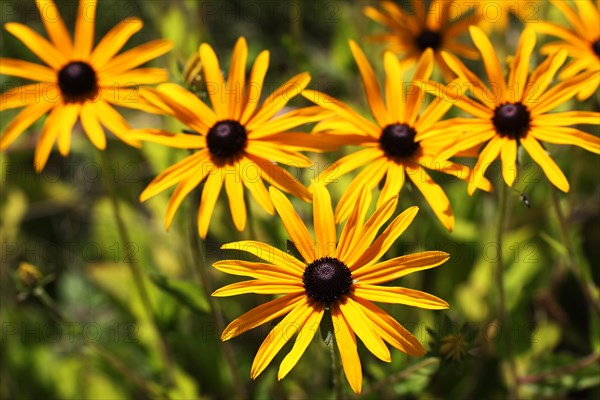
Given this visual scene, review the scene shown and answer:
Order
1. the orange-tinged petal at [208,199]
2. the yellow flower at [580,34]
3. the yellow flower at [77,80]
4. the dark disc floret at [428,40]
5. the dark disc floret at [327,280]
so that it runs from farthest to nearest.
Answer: the dark disc floret at [428,40] < the yellow flower at [580,34] < the yellow flower at [77,80] < the orange-tinged petal at [208,199] < the dark disc floret at [327,280]

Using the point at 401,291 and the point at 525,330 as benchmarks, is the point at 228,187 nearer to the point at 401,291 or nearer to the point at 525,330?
the point at 401,291

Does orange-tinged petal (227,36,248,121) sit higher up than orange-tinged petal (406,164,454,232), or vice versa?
orange-tinged petal (227,36,248,121)

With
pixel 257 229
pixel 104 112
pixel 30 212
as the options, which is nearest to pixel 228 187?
pixel 104 112

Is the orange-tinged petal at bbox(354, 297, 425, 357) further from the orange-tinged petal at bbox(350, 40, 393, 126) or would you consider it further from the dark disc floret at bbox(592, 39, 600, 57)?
the dark disc floret at bbox(592, 39, 600, 57)

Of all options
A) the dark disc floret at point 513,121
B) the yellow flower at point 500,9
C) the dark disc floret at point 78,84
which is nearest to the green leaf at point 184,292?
the dark disc floret at point 78,84

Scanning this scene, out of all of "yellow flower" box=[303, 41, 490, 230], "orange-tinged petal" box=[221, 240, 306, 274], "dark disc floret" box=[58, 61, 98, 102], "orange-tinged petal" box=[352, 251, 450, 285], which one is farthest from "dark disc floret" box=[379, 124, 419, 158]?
"dark disc floret" box=[58, 61, 98, 102]

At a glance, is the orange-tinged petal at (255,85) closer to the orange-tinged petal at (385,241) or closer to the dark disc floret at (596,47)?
the orange-tinged petal at (385,241)

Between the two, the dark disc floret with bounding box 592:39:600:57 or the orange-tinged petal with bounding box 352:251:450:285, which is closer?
the orange-tinged petal with bounding box 352:251:450:285
